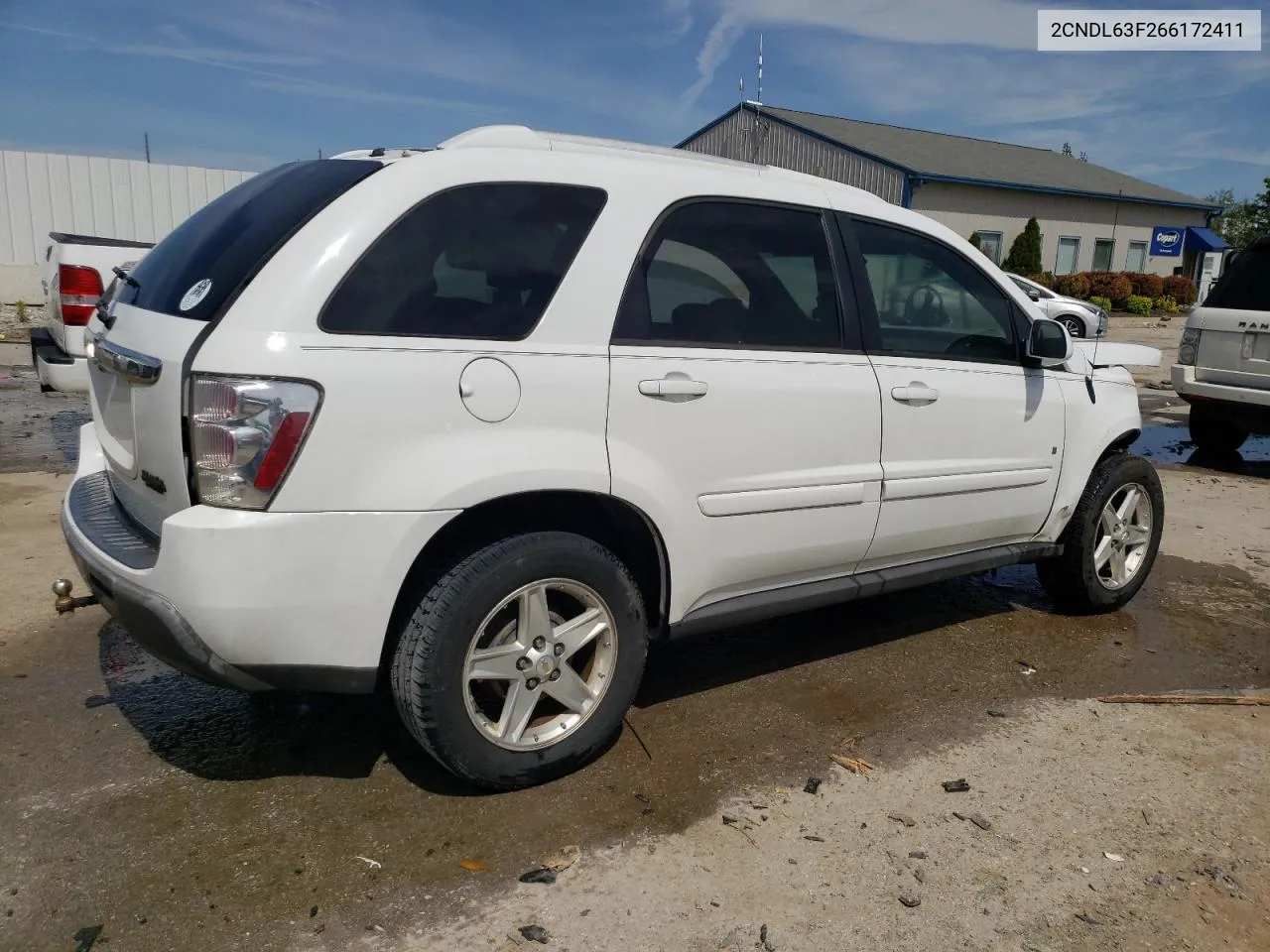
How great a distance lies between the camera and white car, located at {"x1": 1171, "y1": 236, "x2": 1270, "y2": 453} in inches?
317

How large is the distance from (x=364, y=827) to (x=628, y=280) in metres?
1.79

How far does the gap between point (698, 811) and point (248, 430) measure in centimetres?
168

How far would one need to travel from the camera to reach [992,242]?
2905 centimetres

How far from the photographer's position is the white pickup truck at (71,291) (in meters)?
5.36

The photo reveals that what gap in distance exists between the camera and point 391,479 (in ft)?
8.04

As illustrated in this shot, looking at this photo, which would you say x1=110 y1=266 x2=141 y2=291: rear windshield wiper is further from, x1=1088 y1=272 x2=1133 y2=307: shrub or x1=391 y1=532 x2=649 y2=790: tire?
x1=1088 y1=272 x2=1133 y2=307: shrub

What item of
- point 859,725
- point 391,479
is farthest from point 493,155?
point 859,725

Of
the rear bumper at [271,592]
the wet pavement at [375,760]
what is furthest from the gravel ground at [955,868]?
the rear bumper at [271,592]

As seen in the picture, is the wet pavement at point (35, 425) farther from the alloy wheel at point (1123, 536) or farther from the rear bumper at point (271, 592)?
the alloy wheel at point (1123, 536)

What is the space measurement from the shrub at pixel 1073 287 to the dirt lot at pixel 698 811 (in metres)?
27.8

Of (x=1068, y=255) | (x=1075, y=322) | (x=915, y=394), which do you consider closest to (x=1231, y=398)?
(x=1075, y=322)

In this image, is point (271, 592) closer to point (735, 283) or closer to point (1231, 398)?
point (735, 283)

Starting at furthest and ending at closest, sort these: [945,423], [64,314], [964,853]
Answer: [64,314] → [945,423] → [964,853]

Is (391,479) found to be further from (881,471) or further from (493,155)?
(881,471)
